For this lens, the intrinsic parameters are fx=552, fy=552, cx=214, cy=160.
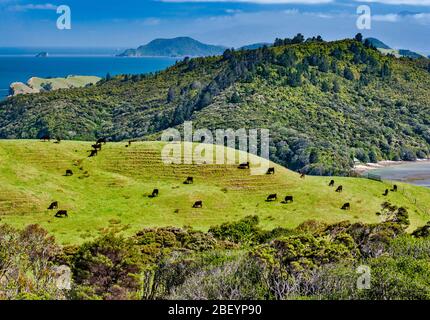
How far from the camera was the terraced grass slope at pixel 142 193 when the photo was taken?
7088cm

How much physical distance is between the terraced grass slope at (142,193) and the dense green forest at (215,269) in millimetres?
14409

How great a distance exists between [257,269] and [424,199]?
6599cm

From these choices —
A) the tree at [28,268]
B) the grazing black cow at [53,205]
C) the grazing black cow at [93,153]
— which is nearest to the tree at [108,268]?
the tree at [28,268]

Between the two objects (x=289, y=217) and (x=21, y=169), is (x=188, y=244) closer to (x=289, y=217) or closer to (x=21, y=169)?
(x=289, y=217)

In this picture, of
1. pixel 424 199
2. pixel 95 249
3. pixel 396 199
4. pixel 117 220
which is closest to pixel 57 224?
pixel 117 220

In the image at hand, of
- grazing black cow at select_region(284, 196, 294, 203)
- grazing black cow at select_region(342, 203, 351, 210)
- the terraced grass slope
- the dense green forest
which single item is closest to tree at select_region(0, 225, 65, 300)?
the dense green forest

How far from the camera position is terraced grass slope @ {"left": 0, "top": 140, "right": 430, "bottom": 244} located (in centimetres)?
7088

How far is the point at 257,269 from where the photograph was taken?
38094 millimetres

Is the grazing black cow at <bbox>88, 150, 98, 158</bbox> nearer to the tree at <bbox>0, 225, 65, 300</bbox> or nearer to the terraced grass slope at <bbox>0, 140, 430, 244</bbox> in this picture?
the terraced grass slope at <bbox>0, 140, 430, 244</bbox>

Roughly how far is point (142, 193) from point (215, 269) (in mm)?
42106

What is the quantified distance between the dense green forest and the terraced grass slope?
567 inches

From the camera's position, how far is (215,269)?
39.3 metres

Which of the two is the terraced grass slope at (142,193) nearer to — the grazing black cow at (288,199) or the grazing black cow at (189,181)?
the grazing black cow at (189,181)
